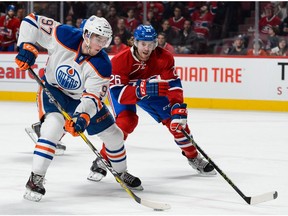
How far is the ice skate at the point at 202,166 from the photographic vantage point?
521 cm

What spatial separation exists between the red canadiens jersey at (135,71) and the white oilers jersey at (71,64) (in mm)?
441

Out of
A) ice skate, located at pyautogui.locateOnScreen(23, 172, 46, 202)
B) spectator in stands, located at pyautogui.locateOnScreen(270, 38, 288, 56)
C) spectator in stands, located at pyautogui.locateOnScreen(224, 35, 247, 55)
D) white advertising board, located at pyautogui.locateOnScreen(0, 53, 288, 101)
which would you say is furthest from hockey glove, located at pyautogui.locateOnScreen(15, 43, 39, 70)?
spectator in stands, located at pyautogui.locateOnScreen(224, 35, 247, 55)

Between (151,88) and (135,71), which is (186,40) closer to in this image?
(135,71)

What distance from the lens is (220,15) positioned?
1033 cm

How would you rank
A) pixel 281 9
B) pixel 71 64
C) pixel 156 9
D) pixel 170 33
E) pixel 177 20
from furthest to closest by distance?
1. pixel 156 9
2. pixel 177 20
3. pixel 170 33
4. pixel 281 9
5. pixel 71 64

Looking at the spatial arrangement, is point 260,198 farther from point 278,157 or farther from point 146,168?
point 278,157

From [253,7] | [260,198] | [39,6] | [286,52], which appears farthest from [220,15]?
[260,198]

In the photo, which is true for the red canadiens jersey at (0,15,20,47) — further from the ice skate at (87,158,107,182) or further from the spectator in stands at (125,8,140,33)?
the ice skate at (87,158,107,182)

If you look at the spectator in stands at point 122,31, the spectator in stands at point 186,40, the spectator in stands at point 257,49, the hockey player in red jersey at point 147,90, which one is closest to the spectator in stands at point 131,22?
the spectator in stands at point 122,31

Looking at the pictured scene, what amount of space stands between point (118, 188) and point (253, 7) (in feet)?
19.2

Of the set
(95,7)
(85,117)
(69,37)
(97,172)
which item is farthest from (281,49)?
(85,117)

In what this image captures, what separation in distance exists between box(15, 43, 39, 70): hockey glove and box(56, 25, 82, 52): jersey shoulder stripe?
157mm

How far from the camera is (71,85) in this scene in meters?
4.46

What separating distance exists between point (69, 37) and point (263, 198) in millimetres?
1386
